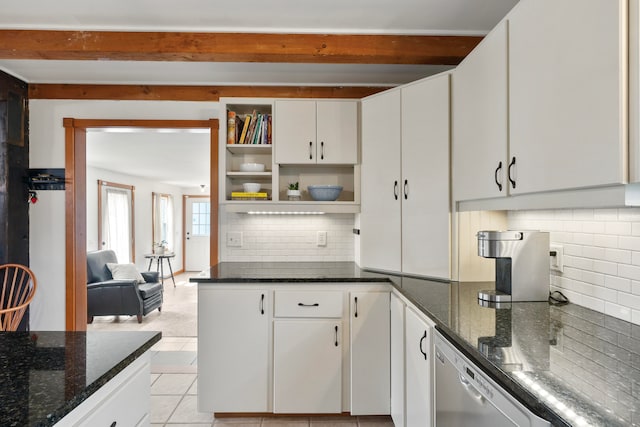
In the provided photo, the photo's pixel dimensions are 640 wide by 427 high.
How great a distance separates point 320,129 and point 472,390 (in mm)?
1953

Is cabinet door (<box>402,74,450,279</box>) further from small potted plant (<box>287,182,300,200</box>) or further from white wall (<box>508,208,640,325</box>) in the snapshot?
small potted plant (<box>287,182,300,200</box>)

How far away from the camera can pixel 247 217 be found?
2934 mm

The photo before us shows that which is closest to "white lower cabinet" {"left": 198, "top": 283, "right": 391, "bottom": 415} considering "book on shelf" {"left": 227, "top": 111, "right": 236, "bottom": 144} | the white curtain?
"book on shelf" {"left": 227, "top": 111, "right": 236, "bottom": 144}

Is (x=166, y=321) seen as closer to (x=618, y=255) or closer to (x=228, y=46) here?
(x=228, y=46)

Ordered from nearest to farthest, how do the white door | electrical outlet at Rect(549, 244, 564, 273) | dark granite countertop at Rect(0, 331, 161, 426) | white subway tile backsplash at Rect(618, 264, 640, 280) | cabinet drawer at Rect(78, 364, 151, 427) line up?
dark granite countertop at Rect(0, 331, 161, 426)
cabinet drawer at Rect(78, 364, 151, 427)
white subway tile backsplash at Rect(618, 264, 640, 280)
electrical outlet at Rect(549, 244, 564, 273)
the white door

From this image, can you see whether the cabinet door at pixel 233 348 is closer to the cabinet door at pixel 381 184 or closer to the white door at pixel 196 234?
the cabinet door at pixel 381 184

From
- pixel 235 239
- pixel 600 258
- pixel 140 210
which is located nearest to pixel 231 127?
pixel 235 239

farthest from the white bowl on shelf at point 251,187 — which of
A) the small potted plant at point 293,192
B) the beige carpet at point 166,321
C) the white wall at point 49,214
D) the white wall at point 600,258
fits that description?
the beige carpet at point 166,321

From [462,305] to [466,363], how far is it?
464 millimetres

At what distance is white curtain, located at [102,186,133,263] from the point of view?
6254 mm

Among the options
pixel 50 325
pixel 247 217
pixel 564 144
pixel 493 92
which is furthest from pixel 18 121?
pixel 564 144

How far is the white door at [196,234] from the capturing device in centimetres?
954

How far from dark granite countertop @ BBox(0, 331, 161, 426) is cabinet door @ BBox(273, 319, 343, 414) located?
3.64 ft

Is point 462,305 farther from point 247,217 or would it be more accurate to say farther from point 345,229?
point 247,217
